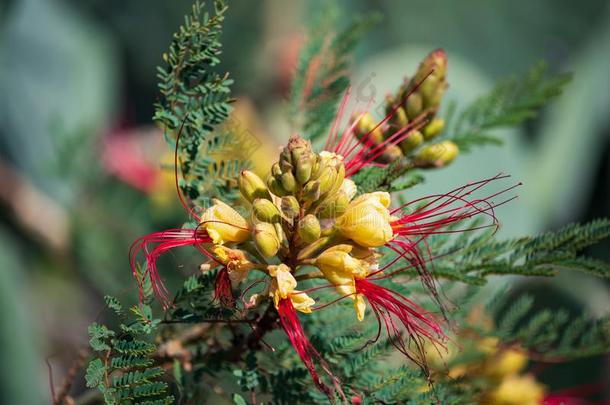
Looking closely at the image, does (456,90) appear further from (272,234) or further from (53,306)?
(53,306)

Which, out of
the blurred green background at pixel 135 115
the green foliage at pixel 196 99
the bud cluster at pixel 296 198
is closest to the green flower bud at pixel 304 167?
the bud cluster at pixel 296 198

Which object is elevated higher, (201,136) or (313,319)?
(201,136)

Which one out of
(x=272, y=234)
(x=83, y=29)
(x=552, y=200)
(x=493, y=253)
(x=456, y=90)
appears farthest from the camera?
(x=83, y=29)

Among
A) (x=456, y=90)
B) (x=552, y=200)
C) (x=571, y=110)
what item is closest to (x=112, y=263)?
(x=456, y=90)

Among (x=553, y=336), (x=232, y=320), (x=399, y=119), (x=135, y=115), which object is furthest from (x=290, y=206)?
(x=135, y=115)

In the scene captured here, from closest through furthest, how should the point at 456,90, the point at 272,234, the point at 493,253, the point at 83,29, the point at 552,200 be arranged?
1. the point at 272,234
2. the point at 493,253
3. the point at 456,90
4. the point at 552,200
5. the point at 83,29

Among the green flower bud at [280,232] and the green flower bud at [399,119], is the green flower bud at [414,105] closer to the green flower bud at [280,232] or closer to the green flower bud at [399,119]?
the green flower bud at [399,119]

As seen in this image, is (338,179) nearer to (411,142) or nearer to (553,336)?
(411,142)
